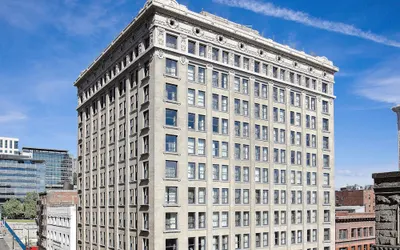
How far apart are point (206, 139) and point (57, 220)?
5396 cm

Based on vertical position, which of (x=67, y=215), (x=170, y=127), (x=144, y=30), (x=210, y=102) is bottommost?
(x=67, y=215)

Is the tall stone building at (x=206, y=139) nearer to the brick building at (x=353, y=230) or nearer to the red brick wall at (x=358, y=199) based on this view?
the brick building at (x=353, y=230)

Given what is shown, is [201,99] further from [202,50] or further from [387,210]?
[387,210]

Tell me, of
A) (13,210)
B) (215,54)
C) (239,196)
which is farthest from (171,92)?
(13,210)

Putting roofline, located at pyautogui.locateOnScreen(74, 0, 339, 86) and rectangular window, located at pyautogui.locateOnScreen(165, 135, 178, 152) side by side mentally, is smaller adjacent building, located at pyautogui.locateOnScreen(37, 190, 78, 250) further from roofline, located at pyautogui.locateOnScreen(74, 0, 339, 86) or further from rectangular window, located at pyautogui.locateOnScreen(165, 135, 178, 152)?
rectangular window, located at pyautogui.locateOnScreen(165, 135, 178, 152)

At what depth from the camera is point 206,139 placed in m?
53.8

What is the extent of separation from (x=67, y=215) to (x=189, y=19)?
50.8 meters

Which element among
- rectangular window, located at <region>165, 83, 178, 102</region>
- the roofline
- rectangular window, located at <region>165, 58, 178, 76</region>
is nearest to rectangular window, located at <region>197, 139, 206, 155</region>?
rectangular window, located at <region>165, 83, 178, 102</region>

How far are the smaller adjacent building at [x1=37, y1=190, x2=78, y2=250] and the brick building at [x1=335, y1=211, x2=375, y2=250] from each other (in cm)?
4926

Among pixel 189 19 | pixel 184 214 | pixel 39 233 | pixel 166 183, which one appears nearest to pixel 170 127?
pixel 166 183

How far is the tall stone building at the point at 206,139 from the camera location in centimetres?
5069

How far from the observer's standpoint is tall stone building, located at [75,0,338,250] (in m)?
50.7

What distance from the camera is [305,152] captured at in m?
66.9

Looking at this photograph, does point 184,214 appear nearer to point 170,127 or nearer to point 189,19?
point 170,127
